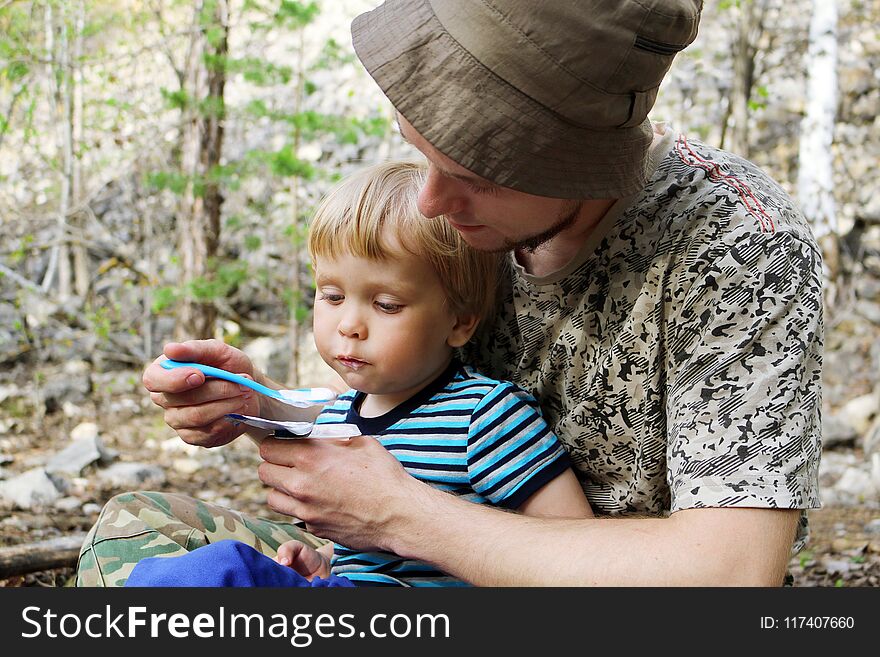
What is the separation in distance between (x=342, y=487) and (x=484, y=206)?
0.69 m

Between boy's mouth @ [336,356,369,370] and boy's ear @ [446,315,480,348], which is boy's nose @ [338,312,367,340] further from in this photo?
boy's ear @ [446,315,480,348]

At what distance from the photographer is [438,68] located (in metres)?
1.70

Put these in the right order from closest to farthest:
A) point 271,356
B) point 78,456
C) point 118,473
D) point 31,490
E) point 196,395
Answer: point 196,395 < point 31,490 < point 118,473 < point 78,456 < point 271,356

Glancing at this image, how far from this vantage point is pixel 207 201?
610 cm

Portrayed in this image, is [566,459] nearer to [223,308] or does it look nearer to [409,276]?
[409,276]

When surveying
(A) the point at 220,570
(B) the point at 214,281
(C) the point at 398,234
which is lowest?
(B) the point at 214,281

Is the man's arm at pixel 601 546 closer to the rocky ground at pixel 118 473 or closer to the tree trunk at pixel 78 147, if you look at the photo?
the rocky ground at pixel 118 473

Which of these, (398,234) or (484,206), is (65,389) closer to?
(398,234)

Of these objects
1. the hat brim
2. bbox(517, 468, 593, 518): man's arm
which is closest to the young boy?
bbox(517, 468, 593, 518): man's arm

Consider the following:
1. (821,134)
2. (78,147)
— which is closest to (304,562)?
(78,147)

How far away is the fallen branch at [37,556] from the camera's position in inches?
121

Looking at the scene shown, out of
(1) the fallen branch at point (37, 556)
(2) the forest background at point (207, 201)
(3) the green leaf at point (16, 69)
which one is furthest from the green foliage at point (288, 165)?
(1) the fallen branch at point (37, 556)

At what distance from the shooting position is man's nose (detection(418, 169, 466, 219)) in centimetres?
188

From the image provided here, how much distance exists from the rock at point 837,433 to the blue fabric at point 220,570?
5.24m
